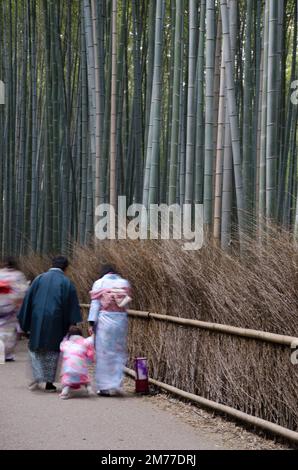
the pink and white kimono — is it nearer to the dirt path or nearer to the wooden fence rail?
the dirt path

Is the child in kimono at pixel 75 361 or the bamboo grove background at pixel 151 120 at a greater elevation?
the bamboo grove background at pixel 151 120

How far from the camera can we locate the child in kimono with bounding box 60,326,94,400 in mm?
7441

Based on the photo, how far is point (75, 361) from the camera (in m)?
7.50

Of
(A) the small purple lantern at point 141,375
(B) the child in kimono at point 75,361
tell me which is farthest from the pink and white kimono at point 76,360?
(A) the small purple lantern at point 141,375

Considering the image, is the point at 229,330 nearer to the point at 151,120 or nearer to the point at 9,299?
the point at 9,299

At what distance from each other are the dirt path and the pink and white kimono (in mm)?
131

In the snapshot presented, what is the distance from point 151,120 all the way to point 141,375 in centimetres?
295

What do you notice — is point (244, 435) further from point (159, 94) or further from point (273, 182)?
point (159, 94)

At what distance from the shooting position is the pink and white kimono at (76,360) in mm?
7445

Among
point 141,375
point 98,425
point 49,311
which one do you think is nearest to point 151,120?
point 49,311

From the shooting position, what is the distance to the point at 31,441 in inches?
211

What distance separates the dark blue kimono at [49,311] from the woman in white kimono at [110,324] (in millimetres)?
256

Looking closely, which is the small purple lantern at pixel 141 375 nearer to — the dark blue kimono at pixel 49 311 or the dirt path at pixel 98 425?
the dirt path at pixel 98 425

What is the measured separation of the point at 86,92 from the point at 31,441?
802cm
